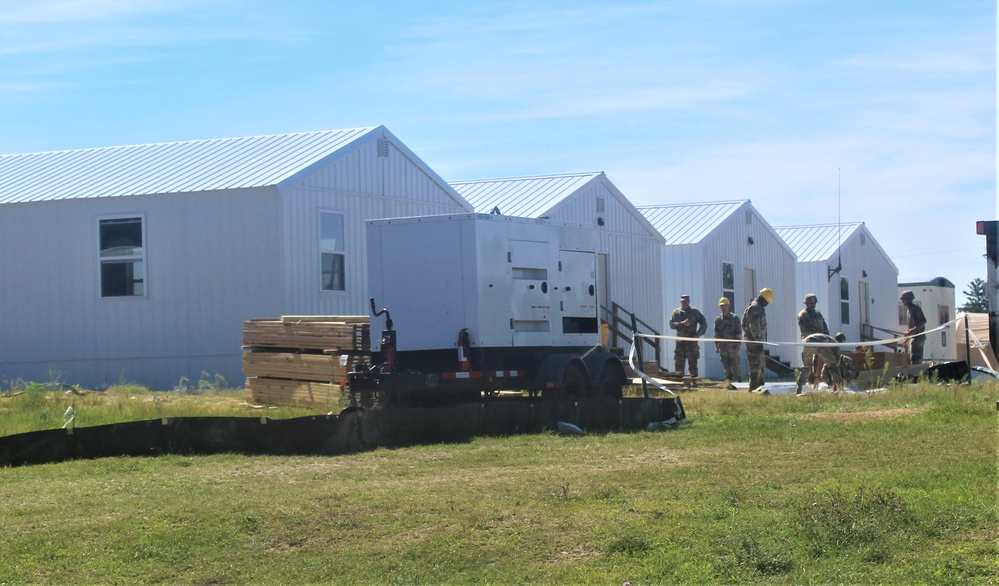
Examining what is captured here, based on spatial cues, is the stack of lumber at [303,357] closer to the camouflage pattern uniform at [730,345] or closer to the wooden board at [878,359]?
the wooden board at [878,359]

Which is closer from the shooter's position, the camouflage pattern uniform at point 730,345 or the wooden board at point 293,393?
the wooden board at point 293,393

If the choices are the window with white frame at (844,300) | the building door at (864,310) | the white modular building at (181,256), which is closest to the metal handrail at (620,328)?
the white modular building at (181,256)

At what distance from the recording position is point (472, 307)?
14.3 metres

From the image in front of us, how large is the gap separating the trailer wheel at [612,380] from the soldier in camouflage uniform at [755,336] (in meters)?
4.48

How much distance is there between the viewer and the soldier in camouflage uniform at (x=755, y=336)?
19641mm

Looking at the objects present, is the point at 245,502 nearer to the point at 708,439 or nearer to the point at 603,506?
the point at 603,506

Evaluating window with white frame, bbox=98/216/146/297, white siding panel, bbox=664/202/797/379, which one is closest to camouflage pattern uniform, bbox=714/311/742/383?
white siding panel, bbox=664/202/797/379

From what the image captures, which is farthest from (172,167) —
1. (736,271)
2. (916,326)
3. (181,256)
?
(736,271)

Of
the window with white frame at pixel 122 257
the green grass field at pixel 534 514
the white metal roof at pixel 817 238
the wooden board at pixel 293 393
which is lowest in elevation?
the green grass field at pixel 534 514

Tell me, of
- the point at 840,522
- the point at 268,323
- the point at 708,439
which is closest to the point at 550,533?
the point at 840,522

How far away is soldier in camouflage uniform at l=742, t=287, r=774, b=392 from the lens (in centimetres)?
1964

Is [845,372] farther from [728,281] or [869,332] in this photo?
[869,332]

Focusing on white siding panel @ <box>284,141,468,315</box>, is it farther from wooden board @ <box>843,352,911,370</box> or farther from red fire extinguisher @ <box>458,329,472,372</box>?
wooden board @ <box>843,352,911,370</box>

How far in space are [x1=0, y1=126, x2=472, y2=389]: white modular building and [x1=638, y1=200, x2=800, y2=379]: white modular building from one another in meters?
9.60
